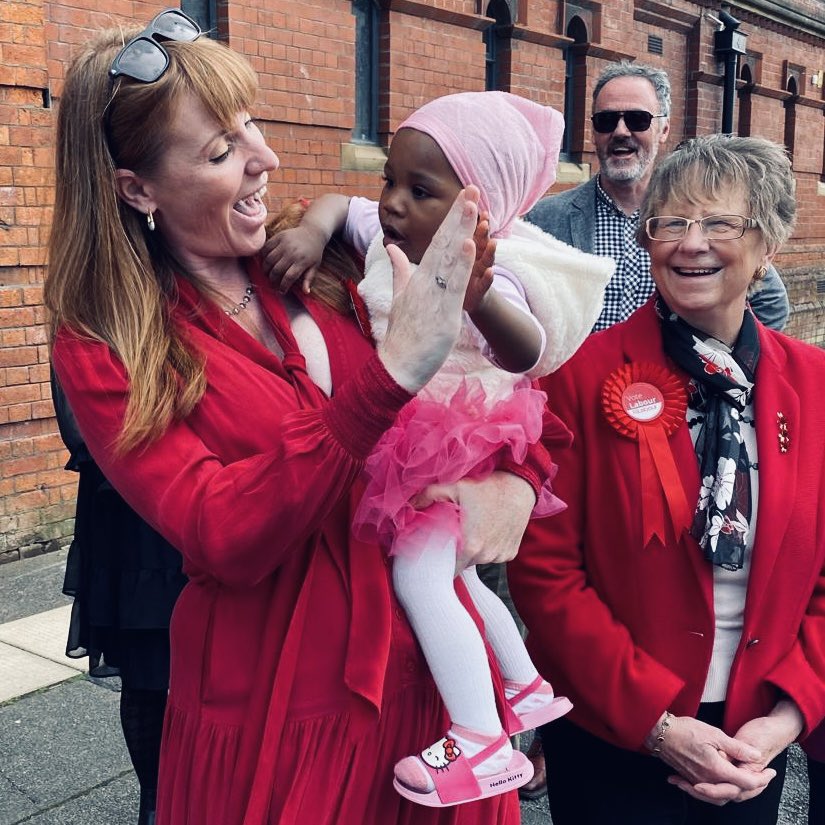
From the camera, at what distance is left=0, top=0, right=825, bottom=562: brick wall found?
221 inches

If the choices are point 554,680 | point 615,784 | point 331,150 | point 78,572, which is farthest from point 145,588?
point 331,150

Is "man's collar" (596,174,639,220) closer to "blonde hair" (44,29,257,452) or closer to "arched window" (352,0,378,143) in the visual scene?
"blonde hair" (44,29,257,452)

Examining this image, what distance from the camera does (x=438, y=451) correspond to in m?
1.72

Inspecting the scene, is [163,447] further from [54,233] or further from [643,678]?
[643,678]

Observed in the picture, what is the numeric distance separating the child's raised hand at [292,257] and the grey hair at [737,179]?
86 cm

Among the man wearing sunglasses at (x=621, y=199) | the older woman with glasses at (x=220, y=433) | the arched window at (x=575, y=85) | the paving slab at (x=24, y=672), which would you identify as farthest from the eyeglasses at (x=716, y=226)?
the arched window at (x=575, y=85)

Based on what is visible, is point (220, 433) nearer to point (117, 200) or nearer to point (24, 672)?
point (117, 200)

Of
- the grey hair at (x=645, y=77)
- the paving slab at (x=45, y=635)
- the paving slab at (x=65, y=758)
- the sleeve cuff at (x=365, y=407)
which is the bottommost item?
the paving slab at (x=65, y=758)

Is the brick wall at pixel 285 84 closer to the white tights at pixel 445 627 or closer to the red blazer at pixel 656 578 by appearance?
the white tights at pixel 445 627

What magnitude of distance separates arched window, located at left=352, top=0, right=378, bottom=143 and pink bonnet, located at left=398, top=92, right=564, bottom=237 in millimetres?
6519

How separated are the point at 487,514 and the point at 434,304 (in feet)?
1.67

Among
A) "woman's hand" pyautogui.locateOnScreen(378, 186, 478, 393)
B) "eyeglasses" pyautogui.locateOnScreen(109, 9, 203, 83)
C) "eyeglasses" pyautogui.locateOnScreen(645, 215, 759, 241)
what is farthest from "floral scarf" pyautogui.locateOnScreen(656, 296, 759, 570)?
"eyeglasses" pyautogui.locateOnScreen(109, 9, 203, 83)

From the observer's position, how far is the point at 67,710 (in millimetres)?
4188

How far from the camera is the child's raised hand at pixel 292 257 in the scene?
180cm
